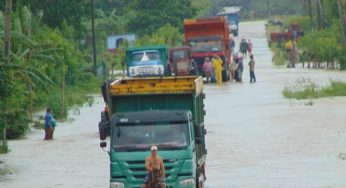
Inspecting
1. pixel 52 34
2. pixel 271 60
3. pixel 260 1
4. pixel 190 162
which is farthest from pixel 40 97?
pixel 260 1

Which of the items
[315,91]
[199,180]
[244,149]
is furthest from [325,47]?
[199,180]

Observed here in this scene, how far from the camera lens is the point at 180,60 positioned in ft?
231

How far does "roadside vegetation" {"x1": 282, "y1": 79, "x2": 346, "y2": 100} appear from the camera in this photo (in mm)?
55688

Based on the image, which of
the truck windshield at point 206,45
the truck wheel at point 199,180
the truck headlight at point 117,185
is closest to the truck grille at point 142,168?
the truck headlight at point 117,185

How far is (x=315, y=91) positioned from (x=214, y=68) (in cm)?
1396

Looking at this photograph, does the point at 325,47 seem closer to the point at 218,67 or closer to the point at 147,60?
the point at 218,67

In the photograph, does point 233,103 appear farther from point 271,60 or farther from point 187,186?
point 271,60

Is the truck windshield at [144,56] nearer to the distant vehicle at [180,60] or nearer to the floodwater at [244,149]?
the distant vehicle at [180,60]

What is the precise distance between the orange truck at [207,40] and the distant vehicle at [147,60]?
2841 mm

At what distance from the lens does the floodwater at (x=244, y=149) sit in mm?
30311

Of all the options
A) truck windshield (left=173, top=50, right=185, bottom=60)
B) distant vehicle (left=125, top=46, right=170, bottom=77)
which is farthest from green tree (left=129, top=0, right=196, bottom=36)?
distant vehicle (left=125, top=46, right=170, bottom=77)

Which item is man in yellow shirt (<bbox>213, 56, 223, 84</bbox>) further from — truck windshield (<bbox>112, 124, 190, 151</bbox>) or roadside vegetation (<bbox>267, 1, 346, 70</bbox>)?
truck windshield (<bbox>112, 124, 190, 151</bbox>)

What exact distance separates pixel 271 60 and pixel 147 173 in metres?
71.2

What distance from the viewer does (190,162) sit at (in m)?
24.2
